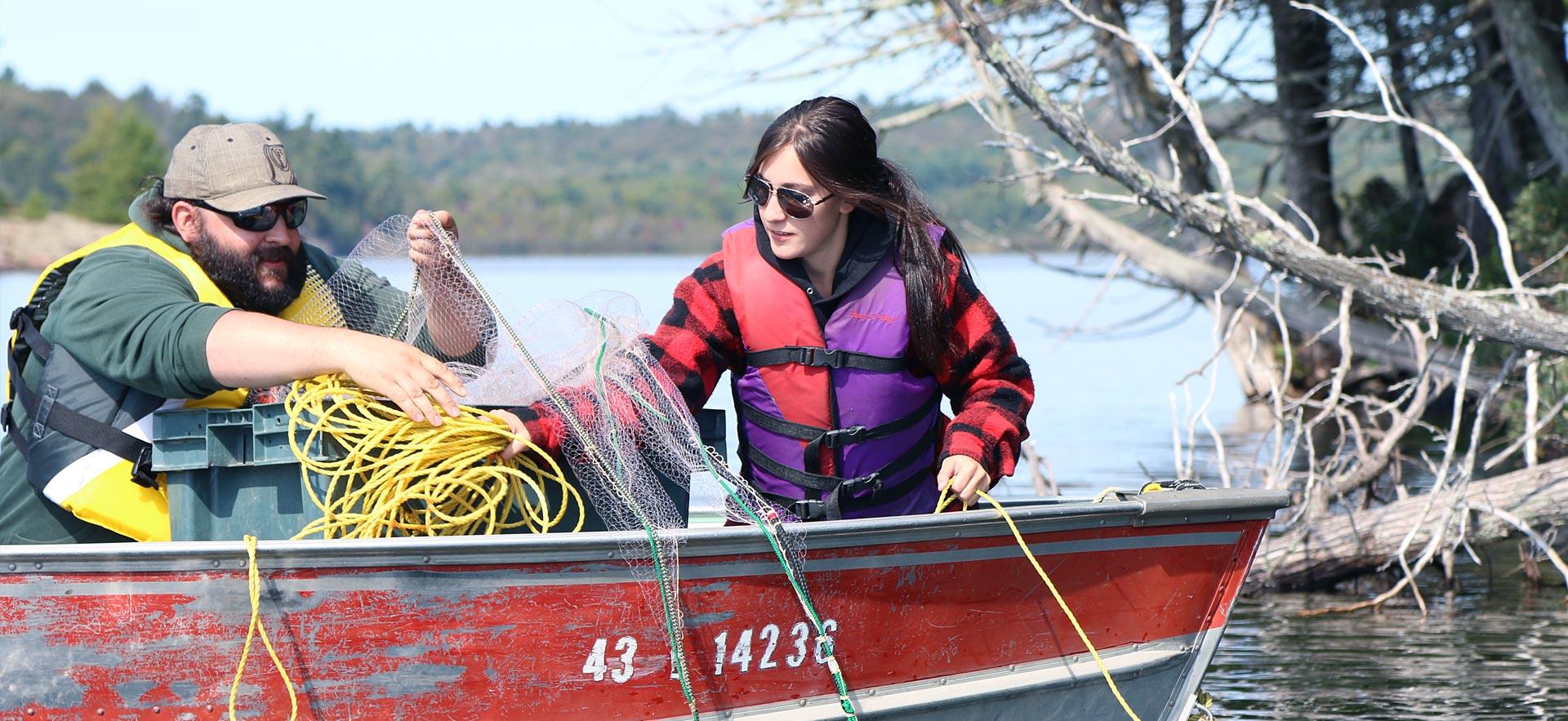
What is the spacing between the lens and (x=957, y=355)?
4203 mm

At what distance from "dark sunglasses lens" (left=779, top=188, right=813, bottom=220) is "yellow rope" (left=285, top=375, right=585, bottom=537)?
823mm

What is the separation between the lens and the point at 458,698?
3.70m

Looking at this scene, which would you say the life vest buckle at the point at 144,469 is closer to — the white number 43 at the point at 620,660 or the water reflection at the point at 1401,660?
the white number 43 at the point at 620,660

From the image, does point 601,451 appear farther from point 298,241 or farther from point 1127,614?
point 1127,614

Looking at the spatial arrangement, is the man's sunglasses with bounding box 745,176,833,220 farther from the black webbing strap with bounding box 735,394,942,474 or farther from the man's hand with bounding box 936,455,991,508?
the man's hand with bounding box 936,455,991,508

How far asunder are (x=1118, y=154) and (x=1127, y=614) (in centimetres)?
320

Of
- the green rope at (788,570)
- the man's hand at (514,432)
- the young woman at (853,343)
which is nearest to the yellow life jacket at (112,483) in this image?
the man's hand at (514,432)

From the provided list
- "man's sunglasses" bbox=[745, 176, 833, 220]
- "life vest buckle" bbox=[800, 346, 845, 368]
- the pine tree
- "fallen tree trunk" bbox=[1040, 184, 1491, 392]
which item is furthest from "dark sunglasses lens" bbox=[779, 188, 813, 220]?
the pine tree

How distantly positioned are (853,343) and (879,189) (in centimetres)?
39

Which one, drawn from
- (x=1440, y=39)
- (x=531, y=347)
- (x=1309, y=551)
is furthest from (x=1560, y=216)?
(x=531, y=347)

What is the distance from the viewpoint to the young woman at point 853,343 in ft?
13.4

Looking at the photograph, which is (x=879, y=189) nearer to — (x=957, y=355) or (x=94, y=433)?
(x=957, y=355)

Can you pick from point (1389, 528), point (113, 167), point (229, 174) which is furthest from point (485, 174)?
point (229, 174)

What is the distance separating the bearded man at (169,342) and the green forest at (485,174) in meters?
57.7
